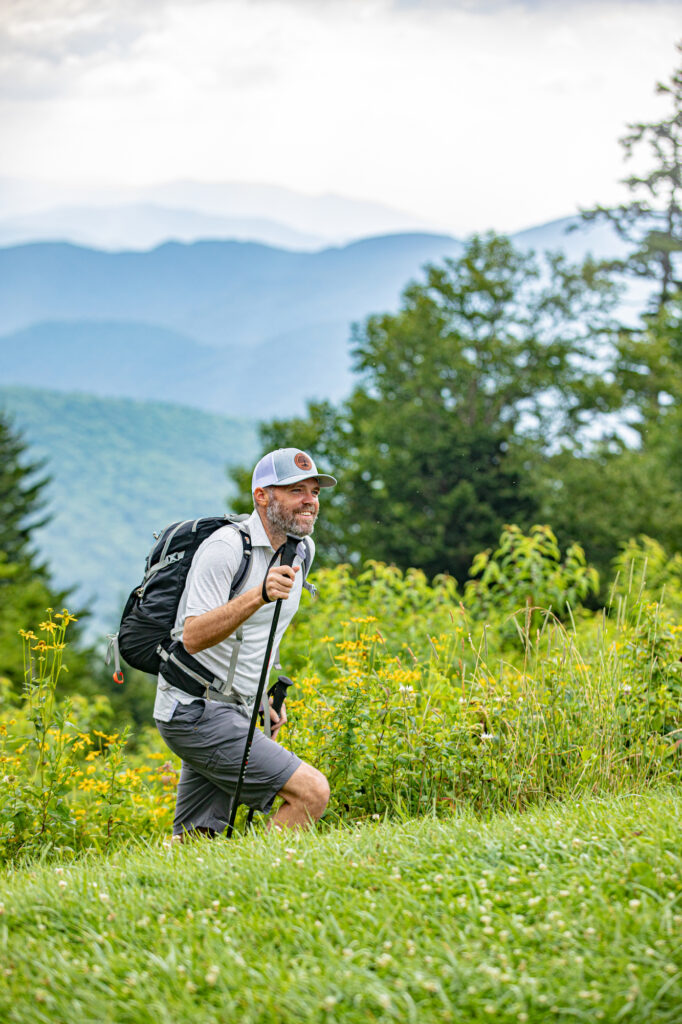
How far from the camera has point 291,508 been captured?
14.3 feet

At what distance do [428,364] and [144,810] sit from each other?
36.5 meters

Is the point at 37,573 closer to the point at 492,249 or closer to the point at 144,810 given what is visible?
the point at 492,249

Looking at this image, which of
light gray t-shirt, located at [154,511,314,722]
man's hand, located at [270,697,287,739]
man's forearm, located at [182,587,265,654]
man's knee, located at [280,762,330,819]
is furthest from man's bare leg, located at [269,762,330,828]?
man's forearm, located at [182,587,265,654]

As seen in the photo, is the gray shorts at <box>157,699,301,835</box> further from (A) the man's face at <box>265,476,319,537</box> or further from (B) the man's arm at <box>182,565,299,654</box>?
(A) the man's face at <box>265,476,319,537</box>

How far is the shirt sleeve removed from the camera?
164 inches

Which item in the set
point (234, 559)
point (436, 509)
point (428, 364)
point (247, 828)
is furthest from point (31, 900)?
point (428, 364)

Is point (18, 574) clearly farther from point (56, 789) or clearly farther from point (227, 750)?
point (227, 750)

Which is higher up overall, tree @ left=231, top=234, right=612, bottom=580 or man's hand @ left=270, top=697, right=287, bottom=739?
tree @ left=231, top=234, right=612, bottom=580

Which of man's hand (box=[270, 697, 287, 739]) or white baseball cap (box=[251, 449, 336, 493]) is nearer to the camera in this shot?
white baseball cap (box=[251, 449, 336, 493])

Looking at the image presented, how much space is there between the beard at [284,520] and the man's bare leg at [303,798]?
103 centimetres

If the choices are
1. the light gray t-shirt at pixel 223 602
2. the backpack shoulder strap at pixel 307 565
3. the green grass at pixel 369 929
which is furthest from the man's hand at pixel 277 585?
the green grass at pixel 369 929

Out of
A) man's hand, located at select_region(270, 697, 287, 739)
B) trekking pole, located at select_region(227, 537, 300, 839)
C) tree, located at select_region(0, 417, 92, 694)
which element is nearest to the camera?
trekking pole, located at select_region(227, 537, 300, 839)

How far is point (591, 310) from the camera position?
41.7 m

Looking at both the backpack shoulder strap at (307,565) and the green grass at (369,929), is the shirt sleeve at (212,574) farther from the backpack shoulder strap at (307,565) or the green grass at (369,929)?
the green grass at (369,929)
